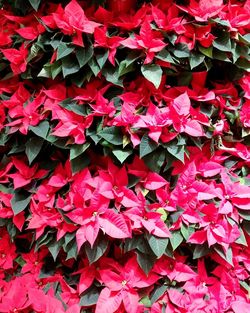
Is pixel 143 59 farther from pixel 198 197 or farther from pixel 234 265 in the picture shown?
pixel 234 265

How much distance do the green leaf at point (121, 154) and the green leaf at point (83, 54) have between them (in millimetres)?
280

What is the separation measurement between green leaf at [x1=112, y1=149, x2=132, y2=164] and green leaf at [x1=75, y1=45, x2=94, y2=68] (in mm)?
280

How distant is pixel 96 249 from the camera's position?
1.33 metres

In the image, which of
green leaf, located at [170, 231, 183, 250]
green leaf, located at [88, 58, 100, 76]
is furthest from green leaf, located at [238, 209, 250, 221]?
green leaf, located at [88, 58, 100, 76]

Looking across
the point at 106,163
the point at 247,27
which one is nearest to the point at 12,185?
the point at 106,163

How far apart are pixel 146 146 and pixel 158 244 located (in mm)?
304

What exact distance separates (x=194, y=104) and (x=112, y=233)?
19.7 inches

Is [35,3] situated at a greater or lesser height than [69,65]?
greater

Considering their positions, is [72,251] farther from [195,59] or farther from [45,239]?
[195,59]

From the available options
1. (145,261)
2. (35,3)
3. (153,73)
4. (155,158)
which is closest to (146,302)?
(145,261)

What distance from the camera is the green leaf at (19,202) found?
1428mm

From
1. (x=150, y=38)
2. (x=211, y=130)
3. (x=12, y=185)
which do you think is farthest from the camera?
(x=12, y=185)

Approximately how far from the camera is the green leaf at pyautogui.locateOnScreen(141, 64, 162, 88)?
1258 millimetres

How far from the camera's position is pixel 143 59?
1319 mm
